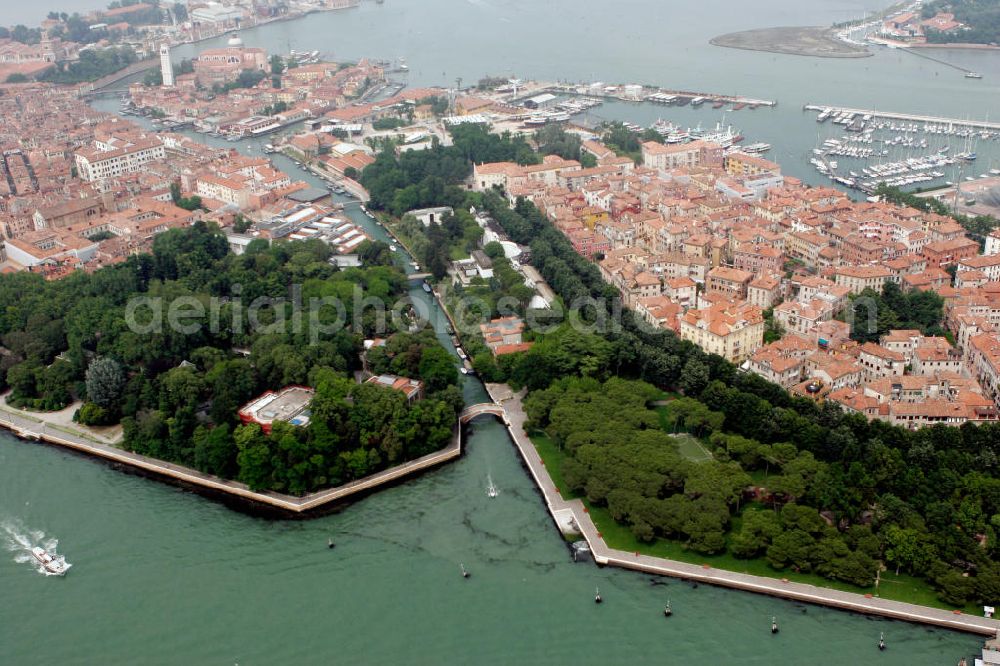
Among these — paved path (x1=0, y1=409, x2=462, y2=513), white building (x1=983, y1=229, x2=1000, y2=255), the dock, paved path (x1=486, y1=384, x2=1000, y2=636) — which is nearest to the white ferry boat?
the dock

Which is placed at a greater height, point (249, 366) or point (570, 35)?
point (570, 35)

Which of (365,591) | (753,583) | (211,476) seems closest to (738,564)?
(753,583)

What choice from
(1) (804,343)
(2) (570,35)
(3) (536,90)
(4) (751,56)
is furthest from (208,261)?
(2) (570,35)

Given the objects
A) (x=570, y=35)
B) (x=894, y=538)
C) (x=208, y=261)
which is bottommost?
(x=894, y=538)

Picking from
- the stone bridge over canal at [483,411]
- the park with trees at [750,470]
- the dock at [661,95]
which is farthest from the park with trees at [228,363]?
the dock at [661,95]

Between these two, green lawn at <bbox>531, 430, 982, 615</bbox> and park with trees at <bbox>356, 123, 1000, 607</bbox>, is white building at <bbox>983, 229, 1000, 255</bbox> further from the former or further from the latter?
green lawn at <bbox>531, 430, 982, 615</bbox>

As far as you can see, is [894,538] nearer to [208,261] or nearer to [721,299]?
[721,299]

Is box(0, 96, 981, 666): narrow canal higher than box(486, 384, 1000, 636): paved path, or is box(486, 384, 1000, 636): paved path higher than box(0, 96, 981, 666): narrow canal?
box(486, 384, 1000, 636): paved path
